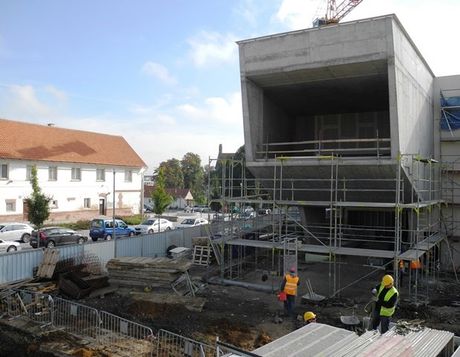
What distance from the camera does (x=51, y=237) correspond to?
79.9 ft

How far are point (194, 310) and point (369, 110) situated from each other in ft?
43.2

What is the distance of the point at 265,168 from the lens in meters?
16.8

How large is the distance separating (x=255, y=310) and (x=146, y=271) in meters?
4.04

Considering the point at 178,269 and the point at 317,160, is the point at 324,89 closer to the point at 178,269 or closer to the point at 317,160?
the point at 317,160

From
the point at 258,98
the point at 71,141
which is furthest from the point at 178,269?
the point at 71,141

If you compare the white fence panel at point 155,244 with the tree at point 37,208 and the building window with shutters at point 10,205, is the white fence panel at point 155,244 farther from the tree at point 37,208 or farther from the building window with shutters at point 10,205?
the building window with shutters at point 10,205

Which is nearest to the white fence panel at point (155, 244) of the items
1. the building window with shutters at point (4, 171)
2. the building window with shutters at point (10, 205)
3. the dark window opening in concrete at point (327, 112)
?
the dark window opening in concrete at point (327, 112)

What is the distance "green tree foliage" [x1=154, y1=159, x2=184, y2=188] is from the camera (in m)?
90.9

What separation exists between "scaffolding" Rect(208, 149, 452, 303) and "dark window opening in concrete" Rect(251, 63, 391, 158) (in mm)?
1175

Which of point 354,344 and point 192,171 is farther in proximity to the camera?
point 192,171

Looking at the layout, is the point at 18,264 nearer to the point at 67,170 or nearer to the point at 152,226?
the point at 152,226

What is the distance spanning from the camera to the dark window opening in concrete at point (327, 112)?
16.1m

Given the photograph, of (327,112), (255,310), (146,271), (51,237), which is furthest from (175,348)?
(51,237)

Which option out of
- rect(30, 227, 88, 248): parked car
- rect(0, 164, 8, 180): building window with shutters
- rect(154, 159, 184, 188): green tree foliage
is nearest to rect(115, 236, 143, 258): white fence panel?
rect(30, 227, 88, 248): parked car
